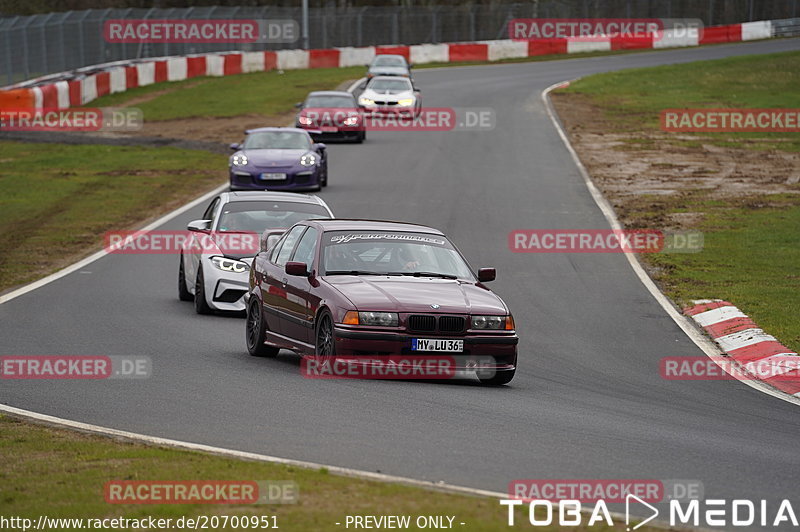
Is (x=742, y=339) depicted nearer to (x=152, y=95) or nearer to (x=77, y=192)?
(x=77, y=192)

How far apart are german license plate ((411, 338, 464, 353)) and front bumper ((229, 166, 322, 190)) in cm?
1610

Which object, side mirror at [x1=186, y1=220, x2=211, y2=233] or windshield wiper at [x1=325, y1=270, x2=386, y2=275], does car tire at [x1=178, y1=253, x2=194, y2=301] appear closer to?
side mirror at [x1=186, y1=220, x2=211, y2=233]

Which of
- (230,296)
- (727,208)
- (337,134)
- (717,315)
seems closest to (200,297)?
(230,296)

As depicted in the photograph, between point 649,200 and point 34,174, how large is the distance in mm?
15361

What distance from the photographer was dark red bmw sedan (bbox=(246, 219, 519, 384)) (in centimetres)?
1130

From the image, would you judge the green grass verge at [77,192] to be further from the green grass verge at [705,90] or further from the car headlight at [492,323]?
the green grass verge at [705,90]

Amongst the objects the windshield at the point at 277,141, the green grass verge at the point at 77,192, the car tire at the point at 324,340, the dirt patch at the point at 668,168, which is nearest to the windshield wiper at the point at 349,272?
the car tire at the point at 324,340

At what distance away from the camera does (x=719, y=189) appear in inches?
1216

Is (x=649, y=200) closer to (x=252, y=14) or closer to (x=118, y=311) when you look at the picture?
(x=118, y=311)

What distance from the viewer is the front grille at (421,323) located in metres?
11.3

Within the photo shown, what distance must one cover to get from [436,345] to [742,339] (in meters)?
4.93

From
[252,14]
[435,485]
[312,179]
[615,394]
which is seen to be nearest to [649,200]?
[312,179]

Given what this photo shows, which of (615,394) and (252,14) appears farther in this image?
(252,14)

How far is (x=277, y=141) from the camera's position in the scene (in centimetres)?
2853
